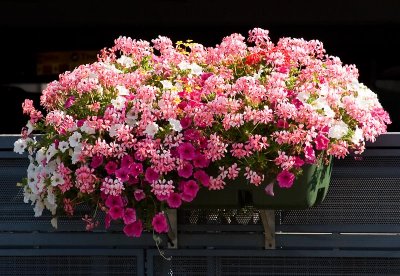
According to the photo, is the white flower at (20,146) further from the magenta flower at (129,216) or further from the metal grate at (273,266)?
the metal grate at (273,266)

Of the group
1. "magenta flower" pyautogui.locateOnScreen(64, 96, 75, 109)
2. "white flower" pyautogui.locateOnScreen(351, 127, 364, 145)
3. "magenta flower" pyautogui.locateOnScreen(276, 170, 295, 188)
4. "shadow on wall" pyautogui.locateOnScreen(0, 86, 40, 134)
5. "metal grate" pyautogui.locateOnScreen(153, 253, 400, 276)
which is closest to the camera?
"magenta flower" pyautogui.locateOnScreen(276, 170, 295, 188)

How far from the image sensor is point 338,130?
2.53m

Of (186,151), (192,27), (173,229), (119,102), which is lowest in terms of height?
(173,229)

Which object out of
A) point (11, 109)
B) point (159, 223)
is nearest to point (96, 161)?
point (159, 223)

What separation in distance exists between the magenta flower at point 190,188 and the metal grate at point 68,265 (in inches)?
19.2

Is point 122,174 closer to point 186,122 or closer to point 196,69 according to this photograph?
point 186,122

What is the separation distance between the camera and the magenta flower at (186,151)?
247 cm

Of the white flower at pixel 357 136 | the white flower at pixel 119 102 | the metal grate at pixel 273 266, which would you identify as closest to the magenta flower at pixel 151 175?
the white flower at pixel 119 102

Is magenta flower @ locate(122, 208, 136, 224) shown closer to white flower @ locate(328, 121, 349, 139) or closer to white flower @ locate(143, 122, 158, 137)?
white flower @ locate(143, 122, 158, 137)

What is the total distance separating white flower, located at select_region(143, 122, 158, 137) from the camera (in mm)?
2510

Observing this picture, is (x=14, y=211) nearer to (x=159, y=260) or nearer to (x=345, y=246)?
(x=159, y=260)

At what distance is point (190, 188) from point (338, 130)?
18.4 inches

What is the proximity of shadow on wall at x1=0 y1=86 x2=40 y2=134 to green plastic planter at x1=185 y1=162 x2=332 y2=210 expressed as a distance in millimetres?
4760

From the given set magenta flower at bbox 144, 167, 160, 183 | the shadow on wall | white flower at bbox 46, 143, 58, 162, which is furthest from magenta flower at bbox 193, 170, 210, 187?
the shadow on wall
